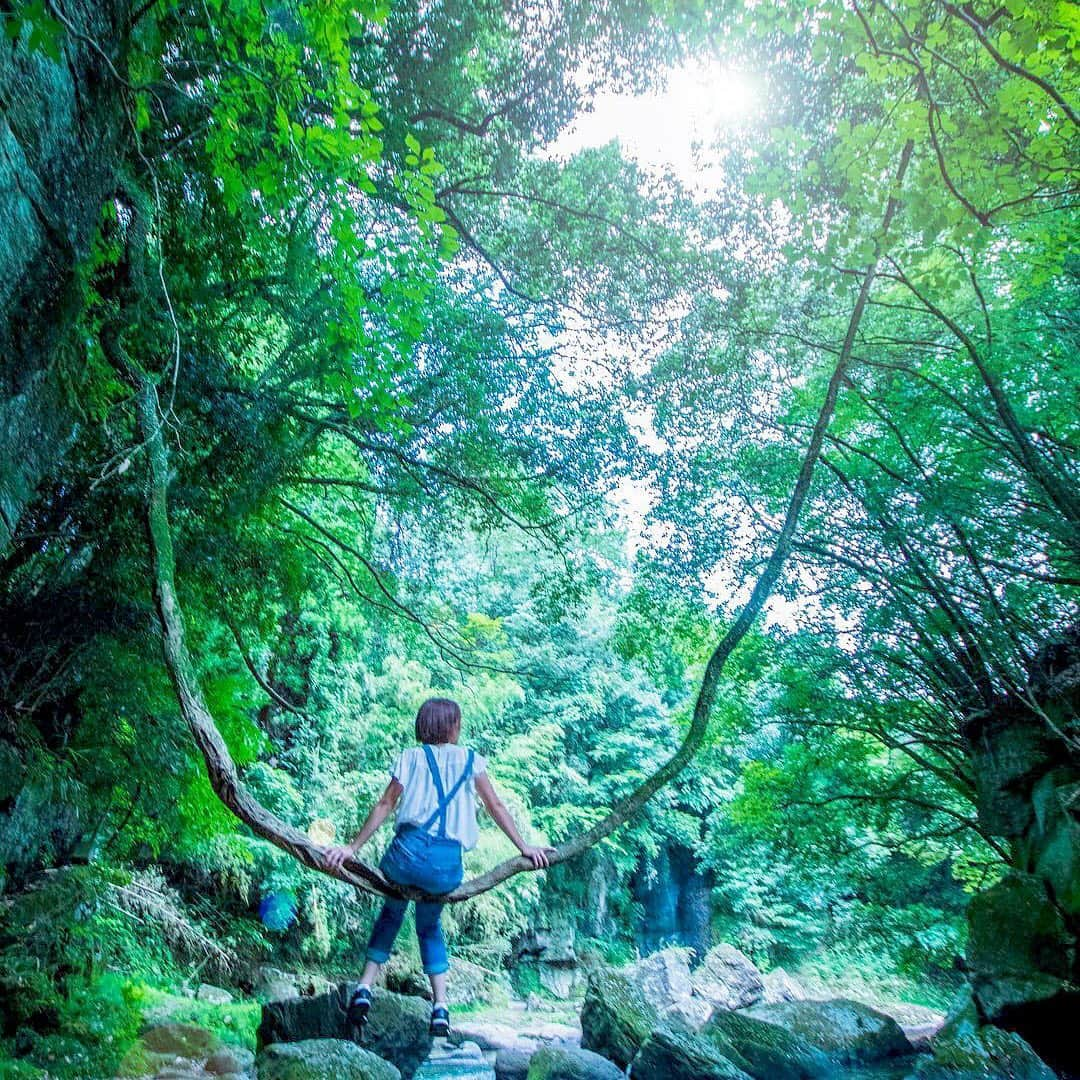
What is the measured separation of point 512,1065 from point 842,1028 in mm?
3706

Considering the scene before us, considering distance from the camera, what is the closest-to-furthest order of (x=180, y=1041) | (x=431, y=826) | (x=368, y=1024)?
(x=431, y=826) → (x=180, y=1041) → (x=368, y=1024)

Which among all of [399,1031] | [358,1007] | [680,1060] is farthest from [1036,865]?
[358,1007]

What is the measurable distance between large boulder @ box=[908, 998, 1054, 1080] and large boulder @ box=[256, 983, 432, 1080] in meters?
4.70

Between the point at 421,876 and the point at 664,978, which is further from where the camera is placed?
the point at 664,978

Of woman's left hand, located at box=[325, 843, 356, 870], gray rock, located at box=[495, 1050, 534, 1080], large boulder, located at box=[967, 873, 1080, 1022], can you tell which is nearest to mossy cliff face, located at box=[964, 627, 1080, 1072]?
large boulder, located at box=[967, 873, 1080, 1022]

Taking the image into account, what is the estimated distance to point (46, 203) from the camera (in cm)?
350

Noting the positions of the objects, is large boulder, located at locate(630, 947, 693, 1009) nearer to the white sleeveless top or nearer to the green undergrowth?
the green undergrowth

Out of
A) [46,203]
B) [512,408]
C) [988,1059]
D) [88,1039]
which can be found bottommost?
[88,1039]

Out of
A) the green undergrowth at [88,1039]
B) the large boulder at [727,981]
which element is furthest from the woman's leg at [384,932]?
the large boulder at [727,981]

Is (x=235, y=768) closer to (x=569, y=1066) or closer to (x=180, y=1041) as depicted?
(x=569, y=1066)

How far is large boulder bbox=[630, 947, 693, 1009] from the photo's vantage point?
13.7 metres

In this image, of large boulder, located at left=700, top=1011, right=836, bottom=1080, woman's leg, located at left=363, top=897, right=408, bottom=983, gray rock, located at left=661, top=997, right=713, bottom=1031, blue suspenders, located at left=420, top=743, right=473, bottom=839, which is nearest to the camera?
blue suspenders, located at left=420, top=743, right=473, bottom=839

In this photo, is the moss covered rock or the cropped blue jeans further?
the moss covered rock

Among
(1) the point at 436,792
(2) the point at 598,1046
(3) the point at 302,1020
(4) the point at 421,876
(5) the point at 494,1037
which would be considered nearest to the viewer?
(4) the point at 421,876
